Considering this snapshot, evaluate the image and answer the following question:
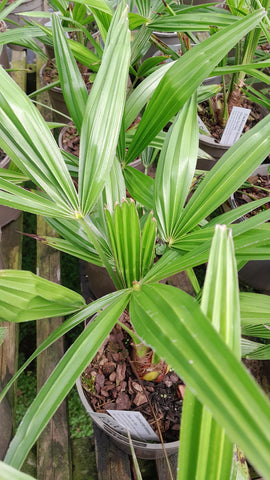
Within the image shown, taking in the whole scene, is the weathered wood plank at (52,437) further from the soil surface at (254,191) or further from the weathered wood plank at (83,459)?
the soil surface at (254,191)

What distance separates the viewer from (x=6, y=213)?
43.0 inches

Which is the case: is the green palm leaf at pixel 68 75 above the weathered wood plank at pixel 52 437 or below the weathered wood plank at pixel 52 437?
above

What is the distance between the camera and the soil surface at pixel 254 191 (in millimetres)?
1075

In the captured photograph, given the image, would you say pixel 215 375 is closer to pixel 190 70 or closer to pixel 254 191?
pixel 190 70

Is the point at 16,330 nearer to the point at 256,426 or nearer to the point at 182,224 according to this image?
the point at 182,224

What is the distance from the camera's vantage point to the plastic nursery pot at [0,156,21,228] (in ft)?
3.48

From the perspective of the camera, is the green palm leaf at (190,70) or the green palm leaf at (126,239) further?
the green palm leaf at (190,70)

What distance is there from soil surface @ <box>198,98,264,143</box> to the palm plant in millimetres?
630

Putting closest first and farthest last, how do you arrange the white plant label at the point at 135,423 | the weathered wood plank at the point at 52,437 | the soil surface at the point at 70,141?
the white plant label at the point at 135,423 → the weathered wood plank at the point at 52,437 → the soil surface at the point at 70,141

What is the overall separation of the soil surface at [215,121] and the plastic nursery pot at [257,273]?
0.19 m

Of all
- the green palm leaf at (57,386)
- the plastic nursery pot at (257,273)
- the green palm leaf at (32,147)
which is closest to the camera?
the green palm leaf at (57,386)

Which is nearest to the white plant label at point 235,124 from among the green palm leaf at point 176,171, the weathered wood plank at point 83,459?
the green palm leaf at point 176,171

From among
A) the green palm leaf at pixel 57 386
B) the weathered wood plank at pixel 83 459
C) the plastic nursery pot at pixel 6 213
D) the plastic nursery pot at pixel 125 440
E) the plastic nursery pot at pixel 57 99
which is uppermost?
the plastic nursery pot at pixel 57 99

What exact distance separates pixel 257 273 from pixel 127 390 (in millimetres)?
506
